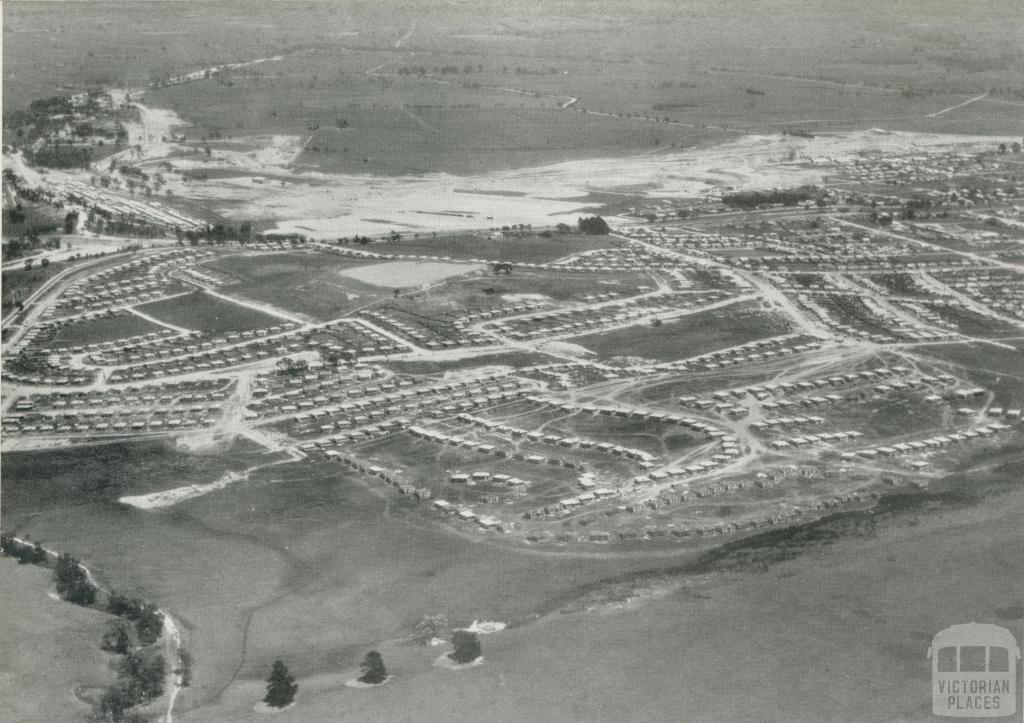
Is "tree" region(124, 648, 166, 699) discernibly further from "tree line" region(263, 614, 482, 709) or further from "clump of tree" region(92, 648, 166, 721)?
"tree line" region(263, 614, 482, 709)

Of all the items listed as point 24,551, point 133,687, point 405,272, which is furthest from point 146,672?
point 405,272

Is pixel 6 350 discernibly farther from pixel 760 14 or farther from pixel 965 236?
pixel 965 236

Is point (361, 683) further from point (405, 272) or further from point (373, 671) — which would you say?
point (405, 272)

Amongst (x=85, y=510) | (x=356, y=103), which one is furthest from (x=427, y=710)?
(x=356, y=103)

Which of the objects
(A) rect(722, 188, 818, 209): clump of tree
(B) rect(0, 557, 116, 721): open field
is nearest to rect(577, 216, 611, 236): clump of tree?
(A) rect(722, 188, 818, 209): clump of tree

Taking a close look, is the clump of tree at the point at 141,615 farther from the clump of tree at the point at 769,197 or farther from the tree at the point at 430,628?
the clump of tree at the point at 769,197
